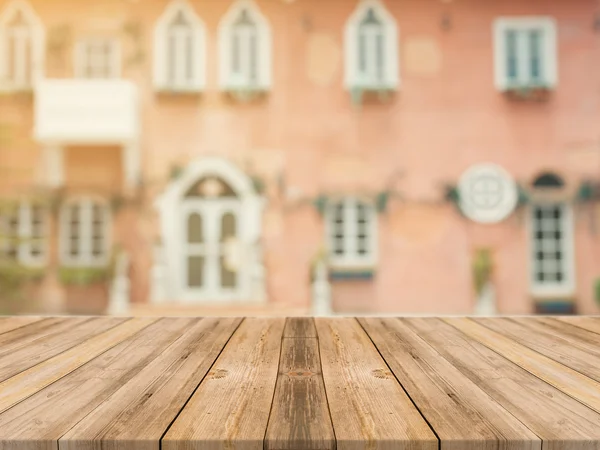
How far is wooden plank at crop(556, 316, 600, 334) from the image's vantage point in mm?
2250

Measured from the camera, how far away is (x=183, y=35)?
7.98m

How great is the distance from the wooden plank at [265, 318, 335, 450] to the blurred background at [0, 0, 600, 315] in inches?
243

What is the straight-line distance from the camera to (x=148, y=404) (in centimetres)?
125

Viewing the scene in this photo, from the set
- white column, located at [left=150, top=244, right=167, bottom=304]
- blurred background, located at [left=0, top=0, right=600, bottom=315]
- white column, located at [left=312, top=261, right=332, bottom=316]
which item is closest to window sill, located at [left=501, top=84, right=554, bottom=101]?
blurred background, located at [left=0, top=0, right=600, bottom=315]

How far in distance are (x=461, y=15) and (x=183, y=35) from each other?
13.6 ft

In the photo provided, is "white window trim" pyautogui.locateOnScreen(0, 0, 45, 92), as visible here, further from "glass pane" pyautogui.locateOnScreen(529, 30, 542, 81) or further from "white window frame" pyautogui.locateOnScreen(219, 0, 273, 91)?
"glass pane" pyautogui.locateOnScreen(529, 30, 542, 81)

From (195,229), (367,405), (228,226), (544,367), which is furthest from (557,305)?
(367,405)

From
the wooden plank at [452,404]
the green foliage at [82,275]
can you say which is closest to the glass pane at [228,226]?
the green foliage at [82,275]

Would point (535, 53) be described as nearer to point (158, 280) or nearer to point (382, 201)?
point (382, 201)

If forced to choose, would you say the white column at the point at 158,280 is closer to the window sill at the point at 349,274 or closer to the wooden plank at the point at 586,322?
the window sill at the point at 349,274

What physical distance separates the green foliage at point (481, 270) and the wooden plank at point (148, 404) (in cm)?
654

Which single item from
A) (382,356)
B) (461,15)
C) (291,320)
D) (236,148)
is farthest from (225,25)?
(382,356)

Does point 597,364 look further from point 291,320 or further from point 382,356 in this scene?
point 291,320

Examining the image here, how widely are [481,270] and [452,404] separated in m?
6.92
